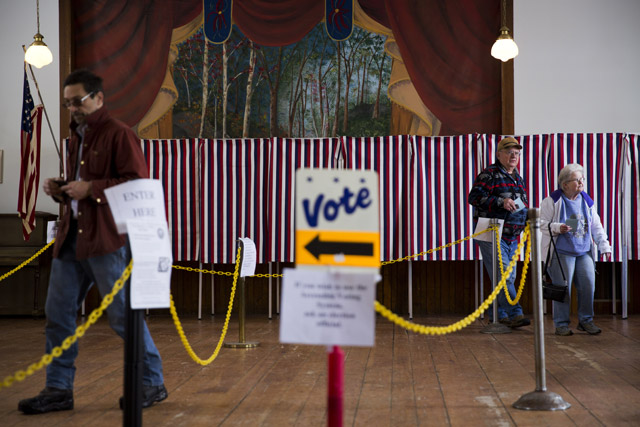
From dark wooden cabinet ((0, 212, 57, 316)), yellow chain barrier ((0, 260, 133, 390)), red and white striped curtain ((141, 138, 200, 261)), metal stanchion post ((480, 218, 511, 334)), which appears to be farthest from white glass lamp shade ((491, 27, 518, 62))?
yellow chain barrier ((0, 260, 133, 390))

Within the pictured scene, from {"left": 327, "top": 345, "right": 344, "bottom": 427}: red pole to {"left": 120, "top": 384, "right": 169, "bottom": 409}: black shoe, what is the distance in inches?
61.4

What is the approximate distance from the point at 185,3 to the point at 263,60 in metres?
1.20

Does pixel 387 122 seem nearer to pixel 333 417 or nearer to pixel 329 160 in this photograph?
pixel 329 160

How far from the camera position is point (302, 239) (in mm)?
2152

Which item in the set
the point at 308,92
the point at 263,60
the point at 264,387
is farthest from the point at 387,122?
the point at 264,387

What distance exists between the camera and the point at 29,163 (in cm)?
801

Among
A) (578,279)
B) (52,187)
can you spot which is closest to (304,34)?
(578,279)

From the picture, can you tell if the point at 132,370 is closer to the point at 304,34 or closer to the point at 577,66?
the point at 304,34

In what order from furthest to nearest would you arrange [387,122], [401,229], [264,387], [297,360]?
[387,122] → [401,229] → [297,360] → [264,387]

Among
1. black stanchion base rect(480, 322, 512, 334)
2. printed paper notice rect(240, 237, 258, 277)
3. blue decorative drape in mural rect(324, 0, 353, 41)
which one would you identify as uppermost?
blue decorative drape in mural rect(324, 0, 353, 41)

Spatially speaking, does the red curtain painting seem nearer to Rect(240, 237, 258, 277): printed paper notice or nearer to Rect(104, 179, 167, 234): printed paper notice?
Rect(240, 237, 258, 277): printed paper notice

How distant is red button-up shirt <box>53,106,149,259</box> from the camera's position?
333 centimetres

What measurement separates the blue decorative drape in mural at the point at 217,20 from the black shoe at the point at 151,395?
603 centimetres

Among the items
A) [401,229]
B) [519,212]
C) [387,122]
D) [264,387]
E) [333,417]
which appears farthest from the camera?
[387,122]
